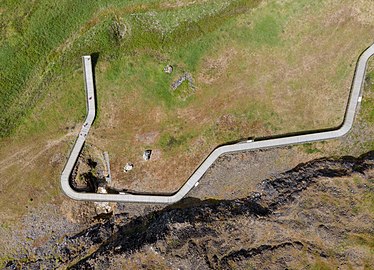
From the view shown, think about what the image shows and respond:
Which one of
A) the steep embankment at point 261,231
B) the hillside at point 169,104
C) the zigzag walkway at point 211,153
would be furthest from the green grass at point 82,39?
the steep embankment at point 261,231

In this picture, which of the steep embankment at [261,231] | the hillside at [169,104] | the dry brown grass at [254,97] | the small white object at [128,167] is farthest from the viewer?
A: the small white object at [128,167]

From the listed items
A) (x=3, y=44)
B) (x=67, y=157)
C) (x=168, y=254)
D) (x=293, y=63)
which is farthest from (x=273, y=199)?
(x=3, y=44)

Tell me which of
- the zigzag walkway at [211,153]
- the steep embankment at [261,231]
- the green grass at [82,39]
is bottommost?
the steep embankment at [261,231]

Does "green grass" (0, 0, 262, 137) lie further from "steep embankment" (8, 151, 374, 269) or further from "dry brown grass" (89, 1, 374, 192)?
"steep embankment" (8, 151, 374, 269)

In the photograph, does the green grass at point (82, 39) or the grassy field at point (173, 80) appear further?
the grassy field at point (173, 80)

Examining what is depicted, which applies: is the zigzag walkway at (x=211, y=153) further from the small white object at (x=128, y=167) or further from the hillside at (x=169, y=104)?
the small white object at (x=128, y=167)

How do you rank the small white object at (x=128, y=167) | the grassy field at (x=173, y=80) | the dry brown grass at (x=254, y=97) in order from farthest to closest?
1. the small white object at (x=128, y=167)
2. the dry brown grass at (x=254, y=97)
3. the grassy field at (x=173, y=80)

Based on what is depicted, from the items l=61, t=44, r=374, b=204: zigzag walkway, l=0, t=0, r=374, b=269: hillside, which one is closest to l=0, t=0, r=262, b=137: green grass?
l=0, t=0, r=374, b=269: hillside

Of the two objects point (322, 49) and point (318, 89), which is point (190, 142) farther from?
point (322, 49)

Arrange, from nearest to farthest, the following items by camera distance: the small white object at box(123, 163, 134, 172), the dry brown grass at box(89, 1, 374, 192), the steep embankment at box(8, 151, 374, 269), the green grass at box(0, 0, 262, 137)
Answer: the steep embankment at box(8, 151, 374, 269) < the green grass at box(0, 0, 262, 137) < the dry brown grass at box(89, 1, 374, 192) < the small white object at box(123, 163, 134, 172)
